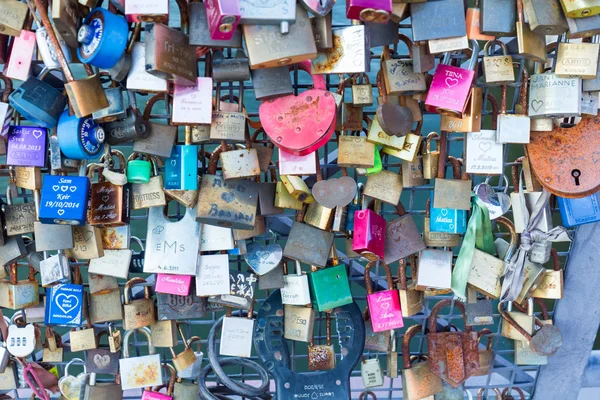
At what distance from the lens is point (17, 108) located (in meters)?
1.58

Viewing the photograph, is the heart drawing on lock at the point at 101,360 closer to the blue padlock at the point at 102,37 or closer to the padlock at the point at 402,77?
the blue padlock at the point at 102,37

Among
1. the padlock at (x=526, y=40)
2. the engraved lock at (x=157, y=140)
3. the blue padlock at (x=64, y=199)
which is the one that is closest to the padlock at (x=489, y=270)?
the padlock at (x=526, y=40)

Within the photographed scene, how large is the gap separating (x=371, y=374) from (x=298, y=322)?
28 cm

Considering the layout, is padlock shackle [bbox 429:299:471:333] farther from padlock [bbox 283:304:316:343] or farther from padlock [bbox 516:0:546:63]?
padlock [bbox 516:0:546:63]

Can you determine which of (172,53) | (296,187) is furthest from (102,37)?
(296,187)

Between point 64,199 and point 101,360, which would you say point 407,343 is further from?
point 64,199

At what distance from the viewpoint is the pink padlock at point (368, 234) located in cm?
166

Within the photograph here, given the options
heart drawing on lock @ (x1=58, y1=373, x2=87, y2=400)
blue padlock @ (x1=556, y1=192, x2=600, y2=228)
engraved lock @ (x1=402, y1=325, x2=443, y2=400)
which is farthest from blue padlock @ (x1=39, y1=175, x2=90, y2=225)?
blue padlock @ (x1=556, y1=192, x2=600, y2=228)

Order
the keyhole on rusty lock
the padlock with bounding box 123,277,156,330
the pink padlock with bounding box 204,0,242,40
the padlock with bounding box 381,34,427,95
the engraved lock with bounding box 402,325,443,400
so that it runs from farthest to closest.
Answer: the engraved lock with bounding box 402,325,443,400 < the padlock with bounding box 123,277,156,330 < the keyhole on rusty lock < the padlock with bounding box 381,34,427,95 < the pink padlock with bounding box 204,0,242,40

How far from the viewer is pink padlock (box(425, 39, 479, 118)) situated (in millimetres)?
1584

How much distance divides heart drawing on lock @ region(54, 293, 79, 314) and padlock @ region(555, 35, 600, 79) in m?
1.30

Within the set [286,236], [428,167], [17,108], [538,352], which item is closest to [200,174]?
[286,236]

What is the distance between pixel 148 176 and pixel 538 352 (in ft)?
3.63

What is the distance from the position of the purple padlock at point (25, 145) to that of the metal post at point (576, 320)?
1370 mm
